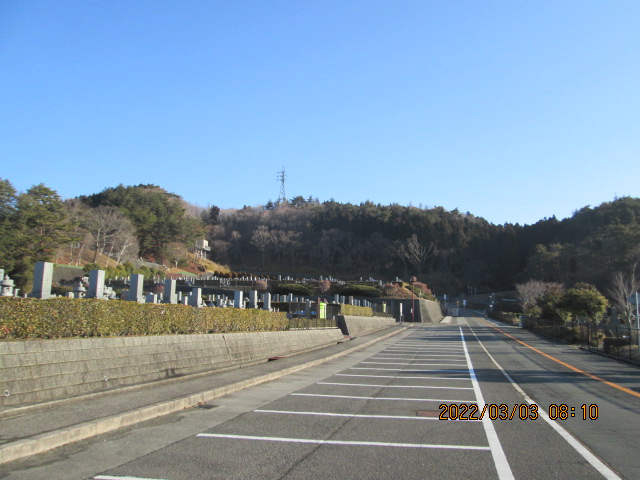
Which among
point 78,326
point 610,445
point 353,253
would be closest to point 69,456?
point 78,326

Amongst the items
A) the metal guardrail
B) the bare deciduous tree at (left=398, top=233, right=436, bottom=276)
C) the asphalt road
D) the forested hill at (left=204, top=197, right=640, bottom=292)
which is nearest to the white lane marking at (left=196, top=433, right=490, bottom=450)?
the asphalt road

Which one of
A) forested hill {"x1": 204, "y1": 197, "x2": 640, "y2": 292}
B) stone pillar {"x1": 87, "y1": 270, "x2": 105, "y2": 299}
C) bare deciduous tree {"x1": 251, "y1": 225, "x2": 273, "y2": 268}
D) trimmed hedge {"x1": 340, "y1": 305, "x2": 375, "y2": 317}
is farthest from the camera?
forested hill {"x1": 204, "y1": 197, "x2": 640, "y2": 292}

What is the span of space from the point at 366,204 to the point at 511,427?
140 metres

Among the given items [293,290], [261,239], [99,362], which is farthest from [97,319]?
[261,239]

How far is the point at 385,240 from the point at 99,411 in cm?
12242

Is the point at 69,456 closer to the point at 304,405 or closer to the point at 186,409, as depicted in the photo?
the point at 186,409

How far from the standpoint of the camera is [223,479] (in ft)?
17.4

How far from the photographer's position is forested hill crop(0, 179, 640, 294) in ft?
274

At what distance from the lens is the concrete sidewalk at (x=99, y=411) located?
6133 millimetres

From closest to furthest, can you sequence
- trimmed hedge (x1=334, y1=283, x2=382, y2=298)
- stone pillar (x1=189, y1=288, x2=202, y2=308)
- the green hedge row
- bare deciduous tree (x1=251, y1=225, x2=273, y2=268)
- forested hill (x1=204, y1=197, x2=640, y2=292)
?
the green hedge row → stone pillar (x1=189, y1=288, x2=202, y2=308) → trimmed hedge (x1=334, y1=283, x2=382, y2=298) → bare deciduous tree (x1=251, y1=225, x2=273, y2=268) → forested hill (x1=204, y1=197, x2=640, y2=292)
